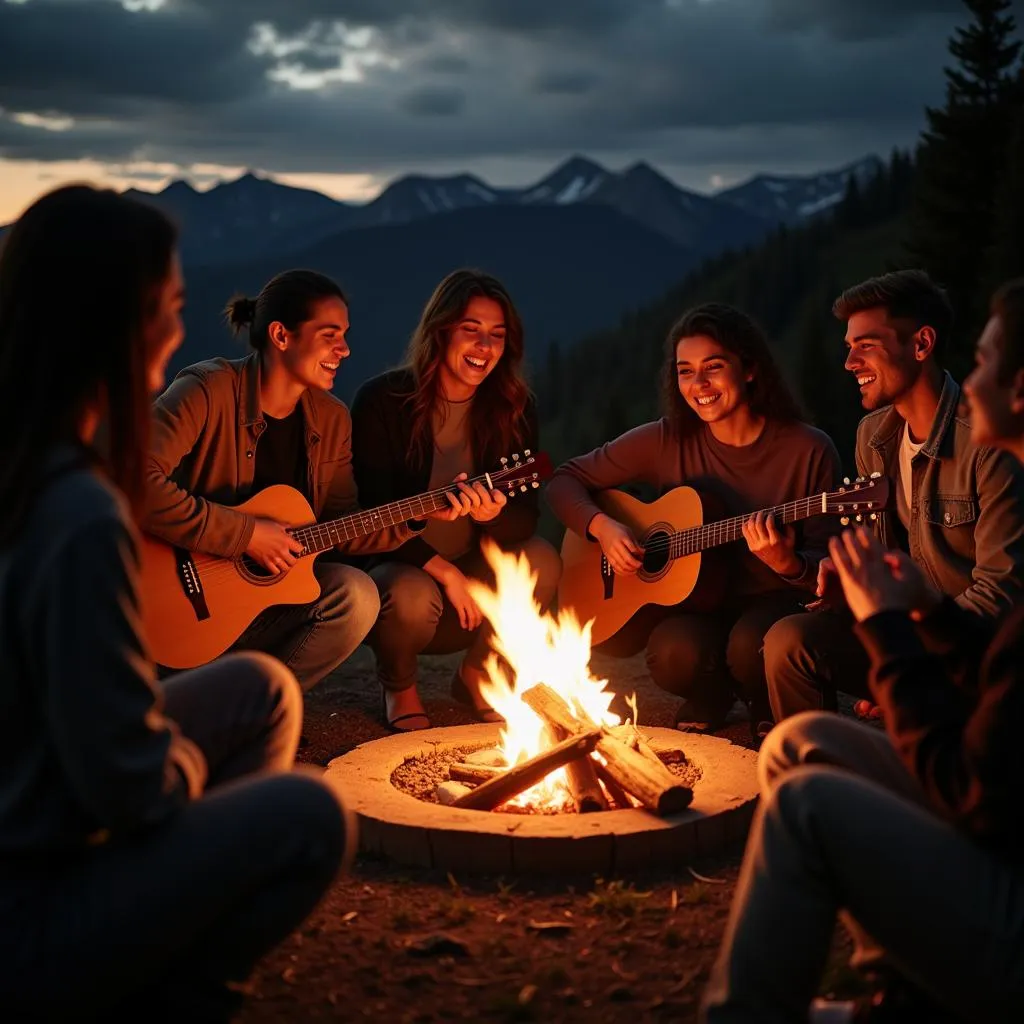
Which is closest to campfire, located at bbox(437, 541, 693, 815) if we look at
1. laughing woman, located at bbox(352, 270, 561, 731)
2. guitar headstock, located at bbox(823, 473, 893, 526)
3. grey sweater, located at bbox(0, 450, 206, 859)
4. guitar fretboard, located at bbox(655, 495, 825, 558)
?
laughing woman, located at bbox(352, 270, 561, 731)

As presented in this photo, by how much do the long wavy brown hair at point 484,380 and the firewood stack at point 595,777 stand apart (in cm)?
194

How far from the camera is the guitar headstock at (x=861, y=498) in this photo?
17.6ft

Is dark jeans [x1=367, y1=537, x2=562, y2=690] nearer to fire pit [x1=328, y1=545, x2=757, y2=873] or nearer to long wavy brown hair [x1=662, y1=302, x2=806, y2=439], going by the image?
fire pit [x1=328, y1=545, x2=757, y2=873]

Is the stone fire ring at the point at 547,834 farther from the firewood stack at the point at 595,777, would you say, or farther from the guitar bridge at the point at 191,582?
the guitar bridge at the point at 191,582

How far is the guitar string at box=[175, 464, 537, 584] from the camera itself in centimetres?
572

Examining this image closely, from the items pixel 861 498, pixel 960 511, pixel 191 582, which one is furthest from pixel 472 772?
pixel 960 511

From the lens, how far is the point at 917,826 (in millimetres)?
2584

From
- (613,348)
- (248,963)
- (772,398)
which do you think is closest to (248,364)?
(772,398)

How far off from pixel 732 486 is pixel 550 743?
1709mm

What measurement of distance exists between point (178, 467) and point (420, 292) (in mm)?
153063

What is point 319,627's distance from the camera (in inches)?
228

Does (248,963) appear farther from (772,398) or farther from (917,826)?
(772,398)

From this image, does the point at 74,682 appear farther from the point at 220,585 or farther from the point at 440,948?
the point at 220,585

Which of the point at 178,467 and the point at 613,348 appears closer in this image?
the point at 178,467
